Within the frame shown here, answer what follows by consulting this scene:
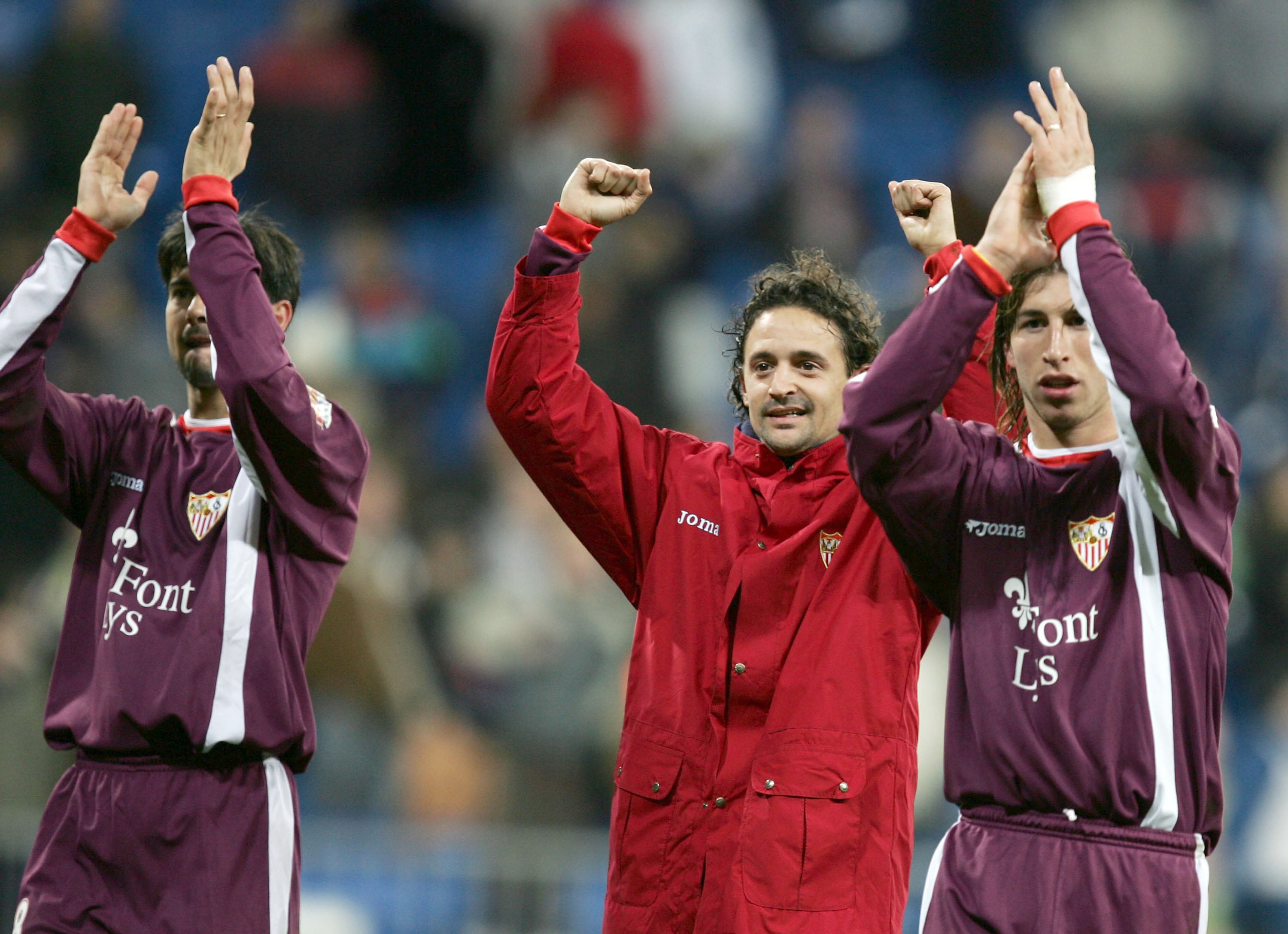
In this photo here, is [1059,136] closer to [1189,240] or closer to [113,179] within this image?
[113,179]

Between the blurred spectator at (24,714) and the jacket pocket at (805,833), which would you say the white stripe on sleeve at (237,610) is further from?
the blurred spectator at (24,714)

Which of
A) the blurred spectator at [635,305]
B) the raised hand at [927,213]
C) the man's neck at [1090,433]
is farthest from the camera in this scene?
the blurred spectator at [635,305]

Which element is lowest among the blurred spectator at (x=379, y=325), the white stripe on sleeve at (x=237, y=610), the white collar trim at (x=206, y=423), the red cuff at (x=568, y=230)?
the white stripe on sleeve at (x=237, y=610)

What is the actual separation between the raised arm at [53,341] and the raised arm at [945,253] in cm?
171

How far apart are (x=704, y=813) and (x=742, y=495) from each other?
2.43 feet

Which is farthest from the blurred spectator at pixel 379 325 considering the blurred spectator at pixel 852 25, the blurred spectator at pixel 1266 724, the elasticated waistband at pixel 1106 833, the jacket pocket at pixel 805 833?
the elasticated waistband at pixel 1106 833

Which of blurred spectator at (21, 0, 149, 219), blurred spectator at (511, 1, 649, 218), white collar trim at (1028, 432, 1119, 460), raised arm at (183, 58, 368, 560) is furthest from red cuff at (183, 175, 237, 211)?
blurred spectator at (511, 1, 649, 218)

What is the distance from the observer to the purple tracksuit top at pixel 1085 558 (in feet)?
10.2

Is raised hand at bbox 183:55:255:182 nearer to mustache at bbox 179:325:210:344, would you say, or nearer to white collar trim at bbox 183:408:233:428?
mustache at bbox 179:325:210:344

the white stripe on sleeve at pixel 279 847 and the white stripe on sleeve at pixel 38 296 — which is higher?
the white stripe on sleeve at pixel 38 296

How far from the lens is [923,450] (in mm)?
3361

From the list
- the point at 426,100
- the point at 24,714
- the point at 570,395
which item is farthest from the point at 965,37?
the point at 570,395

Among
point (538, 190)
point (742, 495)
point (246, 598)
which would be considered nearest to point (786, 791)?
point (742, 495)

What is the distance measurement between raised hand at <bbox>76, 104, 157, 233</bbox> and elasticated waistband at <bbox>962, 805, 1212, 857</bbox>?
2.41 meters
